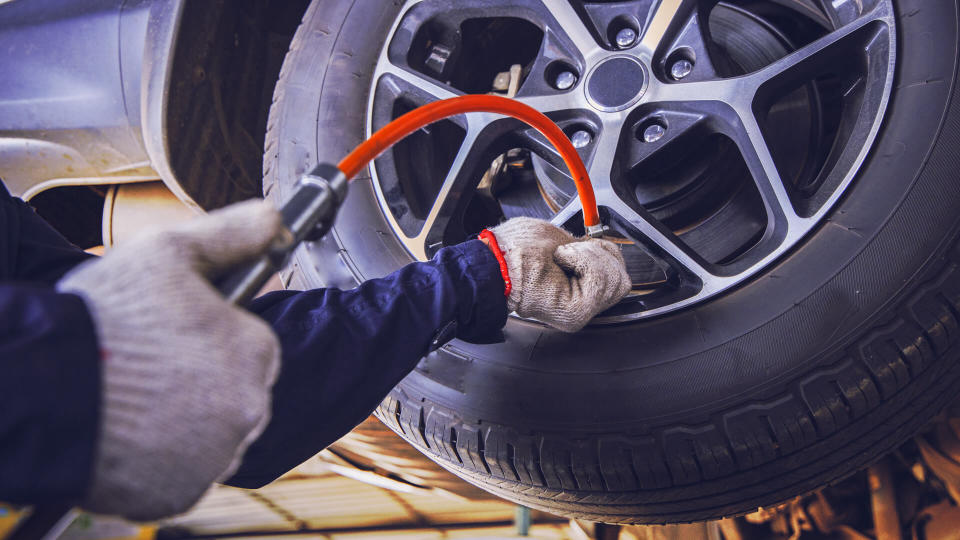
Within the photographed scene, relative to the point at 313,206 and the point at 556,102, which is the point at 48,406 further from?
the point at 556,102

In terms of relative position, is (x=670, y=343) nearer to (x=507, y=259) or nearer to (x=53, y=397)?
(x=507, y=259)

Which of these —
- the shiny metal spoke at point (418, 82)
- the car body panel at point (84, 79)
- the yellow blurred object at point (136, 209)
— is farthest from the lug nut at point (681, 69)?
the yellow blurred object at point (136, 209)

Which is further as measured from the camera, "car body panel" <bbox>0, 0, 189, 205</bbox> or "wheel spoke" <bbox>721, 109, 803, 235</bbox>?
"car body panel" <bbox>0, 0, 189, 205</bbox>

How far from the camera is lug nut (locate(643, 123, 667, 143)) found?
41.8 inches

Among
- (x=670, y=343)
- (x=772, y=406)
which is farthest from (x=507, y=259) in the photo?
(x=772, y=406)

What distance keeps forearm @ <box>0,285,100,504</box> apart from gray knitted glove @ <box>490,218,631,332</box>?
1.70 feet

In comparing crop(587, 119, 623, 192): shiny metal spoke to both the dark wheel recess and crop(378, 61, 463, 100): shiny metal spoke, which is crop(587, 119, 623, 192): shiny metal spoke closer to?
the dark wheel recess

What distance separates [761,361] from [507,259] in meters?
0.33

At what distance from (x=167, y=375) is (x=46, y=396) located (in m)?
0.08

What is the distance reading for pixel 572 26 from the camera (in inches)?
42.9

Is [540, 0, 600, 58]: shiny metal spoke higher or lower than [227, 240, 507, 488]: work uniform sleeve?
higher

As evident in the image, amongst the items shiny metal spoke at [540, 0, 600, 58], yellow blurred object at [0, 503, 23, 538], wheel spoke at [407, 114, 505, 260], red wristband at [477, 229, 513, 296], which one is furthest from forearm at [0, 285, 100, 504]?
yellow blurred object at [0, 503, 23, 538]

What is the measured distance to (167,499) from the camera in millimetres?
518

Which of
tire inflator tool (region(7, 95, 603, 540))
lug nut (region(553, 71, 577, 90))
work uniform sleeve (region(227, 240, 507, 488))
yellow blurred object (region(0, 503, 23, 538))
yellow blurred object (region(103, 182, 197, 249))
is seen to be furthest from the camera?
yellow blurred object (region(0, 503, 23, 538))
